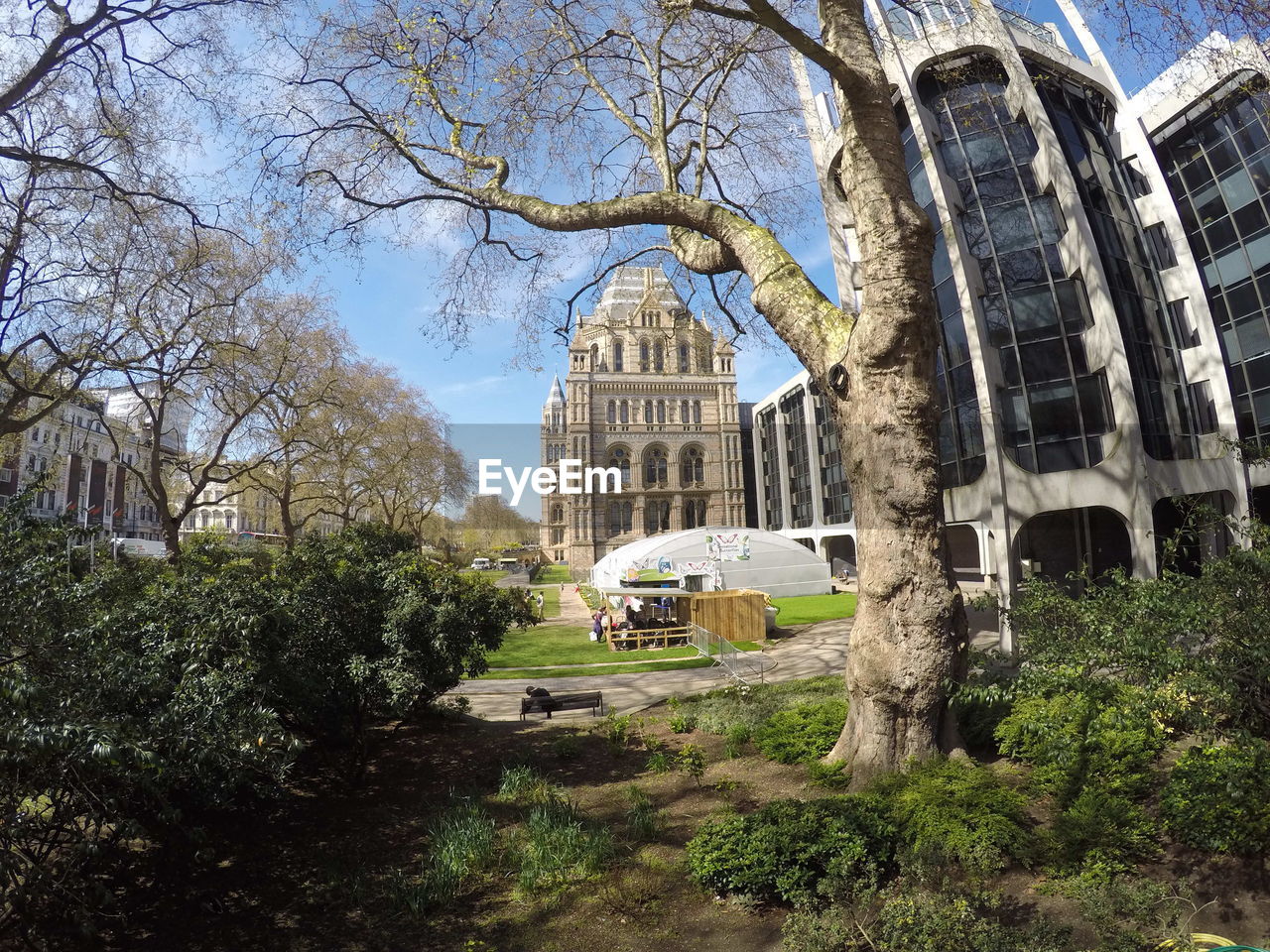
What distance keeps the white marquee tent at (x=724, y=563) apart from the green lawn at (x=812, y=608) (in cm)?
81

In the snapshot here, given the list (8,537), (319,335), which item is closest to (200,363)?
(319,335)

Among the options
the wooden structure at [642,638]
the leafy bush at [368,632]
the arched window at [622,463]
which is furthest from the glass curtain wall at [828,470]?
the leafy bush at [368,632]

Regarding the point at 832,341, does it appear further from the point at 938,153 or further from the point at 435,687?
the point at 938,153

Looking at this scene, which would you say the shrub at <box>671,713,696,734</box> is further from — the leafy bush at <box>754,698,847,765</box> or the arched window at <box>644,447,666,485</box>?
the arched window at <box>644,447,666,485</box>

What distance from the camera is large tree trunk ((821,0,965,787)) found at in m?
6.10

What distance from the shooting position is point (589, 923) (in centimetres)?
460

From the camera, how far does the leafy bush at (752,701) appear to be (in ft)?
30.9

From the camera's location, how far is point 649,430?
234 ft

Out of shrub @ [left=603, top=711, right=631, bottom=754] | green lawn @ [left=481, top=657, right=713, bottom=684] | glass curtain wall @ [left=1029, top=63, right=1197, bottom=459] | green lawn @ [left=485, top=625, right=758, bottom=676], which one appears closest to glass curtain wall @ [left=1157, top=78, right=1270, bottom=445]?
glass curtain wall @ [left=1029, top=63, right=1197, bottom=459]

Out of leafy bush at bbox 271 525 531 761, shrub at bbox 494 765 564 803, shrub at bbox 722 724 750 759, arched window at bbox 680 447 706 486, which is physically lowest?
shrub at bbox 494 765 564 803

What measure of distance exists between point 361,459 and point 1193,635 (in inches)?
1270

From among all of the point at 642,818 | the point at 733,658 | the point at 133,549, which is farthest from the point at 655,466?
the point at 642,818

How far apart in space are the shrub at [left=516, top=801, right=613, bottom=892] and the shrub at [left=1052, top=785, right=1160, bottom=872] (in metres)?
3.29

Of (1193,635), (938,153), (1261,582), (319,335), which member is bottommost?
(1193,635)
